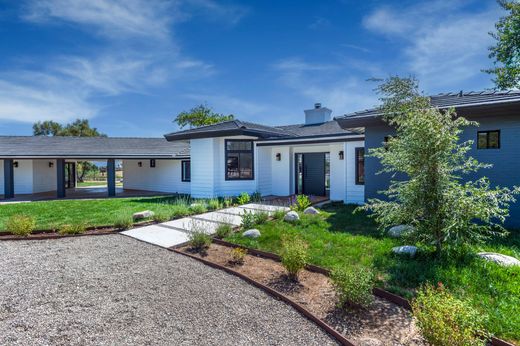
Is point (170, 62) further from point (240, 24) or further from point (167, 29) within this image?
point (240, 24)

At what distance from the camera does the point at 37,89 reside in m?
14.0

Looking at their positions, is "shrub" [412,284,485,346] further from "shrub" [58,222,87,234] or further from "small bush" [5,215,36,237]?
"small bush" [5,215,36,237]

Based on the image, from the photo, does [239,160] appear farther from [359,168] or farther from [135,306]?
[135,306]

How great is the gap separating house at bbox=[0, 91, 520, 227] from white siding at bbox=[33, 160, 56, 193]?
2.7 inches

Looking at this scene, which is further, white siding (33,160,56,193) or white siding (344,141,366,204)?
white siding (33,160,56,193)

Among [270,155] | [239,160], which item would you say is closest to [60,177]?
[239,160]

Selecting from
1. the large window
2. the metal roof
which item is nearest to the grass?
the large window

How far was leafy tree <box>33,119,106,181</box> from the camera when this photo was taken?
34.7 m

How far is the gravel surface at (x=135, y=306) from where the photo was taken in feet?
9.54

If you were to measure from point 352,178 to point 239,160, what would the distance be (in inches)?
209

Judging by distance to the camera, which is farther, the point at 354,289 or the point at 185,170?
the point at 185,170

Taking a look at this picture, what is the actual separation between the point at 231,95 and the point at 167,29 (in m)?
11.3

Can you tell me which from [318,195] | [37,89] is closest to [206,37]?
[318,195]

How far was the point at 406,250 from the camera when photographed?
4.82 meters
